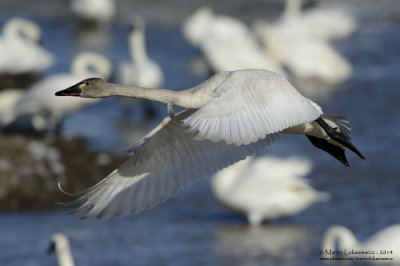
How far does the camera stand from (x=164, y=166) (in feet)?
21.8

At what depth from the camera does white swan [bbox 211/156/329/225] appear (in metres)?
9.67

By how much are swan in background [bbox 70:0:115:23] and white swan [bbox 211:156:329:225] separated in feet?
30.4

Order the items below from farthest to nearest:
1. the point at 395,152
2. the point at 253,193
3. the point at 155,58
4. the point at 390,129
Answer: the point at 155,58, the point at 390,129, the point at 395,152, the point at 253,193

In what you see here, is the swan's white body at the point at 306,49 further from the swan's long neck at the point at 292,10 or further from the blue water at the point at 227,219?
the blue water at the point at 227,219

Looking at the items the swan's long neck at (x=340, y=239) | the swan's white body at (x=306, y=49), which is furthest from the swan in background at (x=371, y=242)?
the swan's white body at (x=306, y=49)

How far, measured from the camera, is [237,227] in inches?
379

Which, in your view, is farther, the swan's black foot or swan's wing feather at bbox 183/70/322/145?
the swan's black foot

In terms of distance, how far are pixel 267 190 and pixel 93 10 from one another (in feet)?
32.2

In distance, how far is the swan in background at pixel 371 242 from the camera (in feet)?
26.6

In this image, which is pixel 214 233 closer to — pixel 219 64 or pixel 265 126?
pixel 265 126

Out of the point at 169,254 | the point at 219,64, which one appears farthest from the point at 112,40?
the point at 169,254

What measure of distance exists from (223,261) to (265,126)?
311cm

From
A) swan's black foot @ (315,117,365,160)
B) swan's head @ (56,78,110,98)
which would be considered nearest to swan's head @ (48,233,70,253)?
swan's head @ (56,78,110,98)

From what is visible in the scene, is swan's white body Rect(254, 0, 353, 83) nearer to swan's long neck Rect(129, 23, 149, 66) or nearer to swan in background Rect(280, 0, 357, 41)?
swan in background Rect(280, 0, 357, 41)
